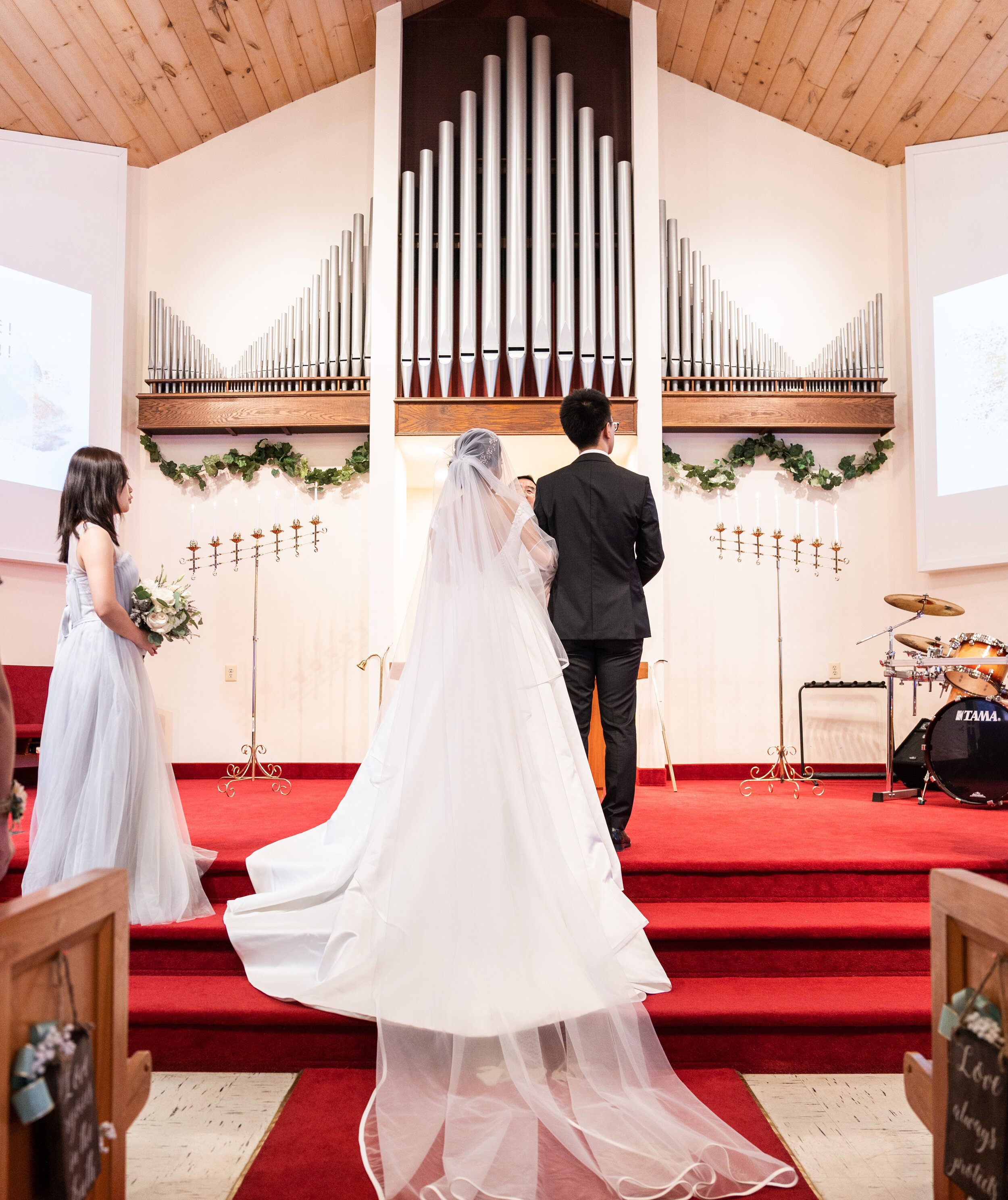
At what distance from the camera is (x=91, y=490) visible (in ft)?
9.37

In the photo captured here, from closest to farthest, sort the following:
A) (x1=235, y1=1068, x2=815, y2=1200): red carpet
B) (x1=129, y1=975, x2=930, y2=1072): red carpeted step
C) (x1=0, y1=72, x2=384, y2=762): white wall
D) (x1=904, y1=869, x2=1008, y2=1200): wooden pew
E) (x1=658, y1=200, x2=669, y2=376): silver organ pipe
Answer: (x1=904, y1=869, x2=1008, y2=1200): wooden pew < (x1=235, y1=1068, x2=815, y2=1200): red carpet < (x1=129, y1=975, x2=930, y2=1072): red carpeted step < (x1=658, y1=200, x2=669, y2=376): silver organ pipe < (x1=0, y1=72, x2=384, y2=762): white wall

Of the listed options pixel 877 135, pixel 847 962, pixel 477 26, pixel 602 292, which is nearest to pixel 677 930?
pixel 847 962

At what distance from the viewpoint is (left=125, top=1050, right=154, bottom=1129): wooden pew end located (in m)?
1.51

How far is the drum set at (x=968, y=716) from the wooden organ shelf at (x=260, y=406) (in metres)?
3.66

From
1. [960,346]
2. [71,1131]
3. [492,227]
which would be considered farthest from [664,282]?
[71,1131]

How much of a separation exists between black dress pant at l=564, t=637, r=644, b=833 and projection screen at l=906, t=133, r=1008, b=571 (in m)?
3.53

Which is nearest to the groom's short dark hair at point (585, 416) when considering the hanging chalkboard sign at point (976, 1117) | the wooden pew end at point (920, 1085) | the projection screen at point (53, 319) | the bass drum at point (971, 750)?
the wooden pew end at point (920, 1085)

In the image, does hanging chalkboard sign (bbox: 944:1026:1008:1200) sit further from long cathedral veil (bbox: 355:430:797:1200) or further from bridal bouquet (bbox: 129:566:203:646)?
bridal bouquet (bbox: 129:566:203:646)

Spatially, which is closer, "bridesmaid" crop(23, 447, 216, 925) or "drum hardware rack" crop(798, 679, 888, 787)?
"bridesmaid" crop(23, 447, 216, 925)

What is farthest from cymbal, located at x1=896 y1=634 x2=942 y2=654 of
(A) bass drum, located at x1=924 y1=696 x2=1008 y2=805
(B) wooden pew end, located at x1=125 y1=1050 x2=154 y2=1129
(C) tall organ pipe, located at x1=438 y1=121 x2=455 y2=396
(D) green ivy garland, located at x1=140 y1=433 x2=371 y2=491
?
(B) wooden pew end, located at x1=125 y1=1050 x2=154 y2=1129

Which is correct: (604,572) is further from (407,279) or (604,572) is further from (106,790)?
(407,279)

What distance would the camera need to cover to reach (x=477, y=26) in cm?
639

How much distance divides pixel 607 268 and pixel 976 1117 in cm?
544

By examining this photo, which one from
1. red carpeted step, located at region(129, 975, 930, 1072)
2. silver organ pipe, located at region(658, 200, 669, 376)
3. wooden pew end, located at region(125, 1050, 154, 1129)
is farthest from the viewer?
silver organ pipe, located at region(658, 200, 669, 376)
